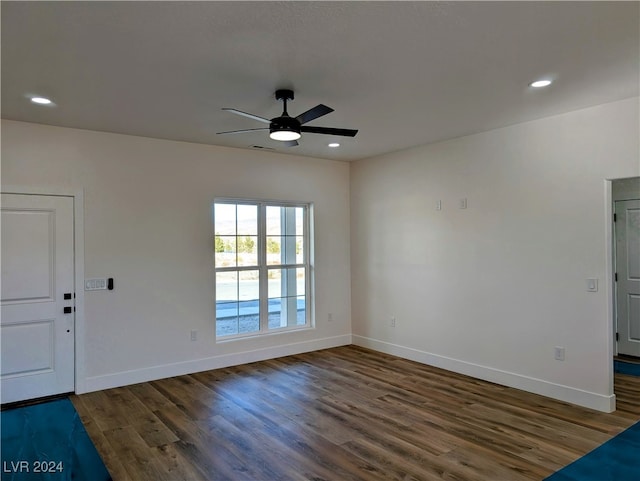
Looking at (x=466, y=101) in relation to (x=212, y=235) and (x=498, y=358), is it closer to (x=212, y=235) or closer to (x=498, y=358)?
(x=498, y=358)

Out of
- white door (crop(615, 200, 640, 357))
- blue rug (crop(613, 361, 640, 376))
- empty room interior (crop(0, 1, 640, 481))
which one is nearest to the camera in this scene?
empty room interior (crop(0, 1, 640, 481))

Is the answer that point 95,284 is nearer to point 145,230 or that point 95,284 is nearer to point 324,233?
point 145,230

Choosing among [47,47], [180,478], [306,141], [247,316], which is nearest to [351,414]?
[180,478]

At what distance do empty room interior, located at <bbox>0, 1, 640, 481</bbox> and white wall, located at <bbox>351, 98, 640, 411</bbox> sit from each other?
0.9 inches

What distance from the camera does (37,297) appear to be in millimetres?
4371

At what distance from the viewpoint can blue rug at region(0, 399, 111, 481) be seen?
9.50ft

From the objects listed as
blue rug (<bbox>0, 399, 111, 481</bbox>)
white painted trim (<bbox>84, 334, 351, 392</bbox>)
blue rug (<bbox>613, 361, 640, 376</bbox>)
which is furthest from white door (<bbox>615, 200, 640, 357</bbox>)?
blue rug (<bbox>0, 399, 111, 481</bbox>)

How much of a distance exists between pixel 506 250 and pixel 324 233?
2.72m

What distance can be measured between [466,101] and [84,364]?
475 centimetres

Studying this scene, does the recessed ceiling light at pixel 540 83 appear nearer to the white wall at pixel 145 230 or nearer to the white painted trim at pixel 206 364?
the white wall at pixel 145 230

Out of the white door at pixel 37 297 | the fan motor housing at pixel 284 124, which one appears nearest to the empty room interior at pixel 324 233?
the white door at pixel 37 297

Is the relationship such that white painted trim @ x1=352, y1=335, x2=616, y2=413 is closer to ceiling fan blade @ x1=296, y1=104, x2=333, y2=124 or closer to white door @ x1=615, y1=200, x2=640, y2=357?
white door @ x1=615, y1=200, x2=640, y2=357

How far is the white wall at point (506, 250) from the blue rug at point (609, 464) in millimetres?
745

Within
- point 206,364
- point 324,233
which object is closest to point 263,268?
point 324,233
